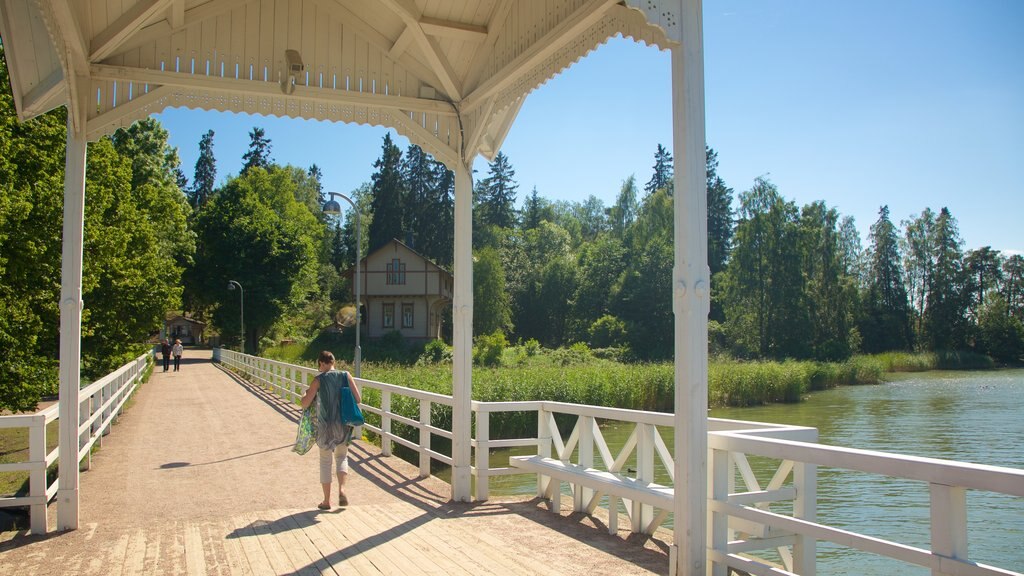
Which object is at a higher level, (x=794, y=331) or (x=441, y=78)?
(x=441, y=78)

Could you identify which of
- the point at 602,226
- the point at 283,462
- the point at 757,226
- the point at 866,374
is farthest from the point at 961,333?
the point at 283,462

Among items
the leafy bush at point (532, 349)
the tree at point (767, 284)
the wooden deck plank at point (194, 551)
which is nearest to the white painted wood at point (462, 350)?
the wooden deck plank at point (194, 551)

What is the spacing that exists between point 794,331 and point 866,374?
15.9 metres

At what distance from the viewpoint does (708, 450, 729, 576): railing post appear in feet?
16.1

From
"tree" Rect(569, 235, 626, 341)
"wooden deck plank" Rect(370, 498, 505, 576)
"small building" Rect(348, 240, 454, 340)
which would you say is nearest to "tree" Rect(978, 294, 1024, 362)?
"tree" Rect(569, 235, 626, 341)

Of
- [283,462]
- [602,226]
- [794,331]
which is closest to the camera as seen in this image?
[283,462]

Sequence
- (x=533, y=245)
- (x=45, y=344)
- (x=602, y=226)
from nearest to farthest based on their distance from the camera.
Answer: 1. (x=45, y=344)
2. (x=533, y=245)
3. (x=602, y=226)

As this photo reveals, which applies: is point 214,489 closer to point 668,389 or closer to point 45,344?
point 45,344

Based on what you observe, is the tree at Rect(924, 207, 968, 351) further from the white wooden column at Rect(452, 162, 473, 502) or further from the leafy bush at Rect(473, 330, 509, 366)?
the white wooden column at Rect(452, 162, 473, 502)

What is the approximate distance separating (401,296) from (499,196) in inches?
1627

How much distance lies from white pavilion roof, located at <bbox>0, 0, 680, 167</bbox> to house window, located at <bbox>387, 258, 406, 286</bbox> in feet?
135

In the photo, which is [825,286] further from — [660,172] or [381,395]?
[381,395]

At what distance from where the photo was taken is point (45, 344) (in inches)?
728

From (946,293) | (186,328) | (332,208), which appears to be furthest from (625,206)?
(332,208)
